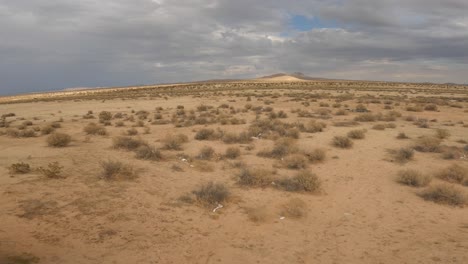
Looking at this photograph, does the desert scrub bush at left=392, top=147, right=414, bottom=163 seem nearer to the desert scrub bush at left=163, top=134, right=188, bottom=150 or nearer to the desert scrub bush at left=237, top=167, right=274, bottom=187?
the desert scrub bush at left=237, top=167, right=274, bottom=187

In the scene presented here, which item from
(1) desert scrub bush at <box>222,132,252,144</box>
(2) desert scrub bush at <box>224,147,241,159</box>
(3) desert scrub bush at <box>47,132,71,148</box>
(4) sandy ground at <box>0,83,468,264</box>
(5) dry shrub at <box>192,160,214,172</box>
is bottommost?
(4) sandy ground at <box>0,83,468,264</box>

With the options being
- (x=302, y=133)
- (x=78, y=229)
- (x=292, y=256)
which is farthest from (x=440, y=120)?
(x=78, y=229)

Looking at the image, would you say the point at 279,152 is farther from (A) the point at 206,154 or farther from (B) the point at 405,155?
(B) the point at 405,155

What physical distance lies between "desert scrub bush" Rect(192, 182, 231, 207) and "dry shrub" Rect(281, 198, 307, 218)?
1491 millimetres

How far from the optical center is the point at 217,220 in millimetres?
8383

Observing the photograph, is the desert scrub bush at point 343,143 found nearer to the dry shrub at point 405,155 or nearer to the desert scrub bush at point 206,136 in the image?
the dry shrub at point 405,155

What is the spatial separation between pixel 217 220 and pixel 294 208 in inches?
72.8

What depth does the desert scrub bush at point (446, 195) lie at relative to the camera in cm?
925

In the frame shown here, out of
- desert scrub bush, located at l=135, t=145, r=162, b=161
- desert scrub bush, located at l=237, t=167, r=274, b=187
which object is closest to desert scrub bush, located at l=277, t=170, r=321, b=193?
desert scrub bush, located at l=237, t=167, r=274, b=187

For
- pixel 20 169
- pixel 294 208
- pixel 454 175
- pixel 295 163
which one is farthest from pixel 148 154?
pixel 454 175

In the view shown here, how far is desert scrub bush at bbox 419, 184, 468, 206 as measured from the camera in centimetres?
925

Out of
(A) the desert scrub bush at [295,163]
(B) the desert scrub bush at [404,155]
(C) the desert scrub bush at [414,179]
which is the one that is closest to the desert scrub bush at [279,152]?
(A) the desert scrub bush at [295,163]

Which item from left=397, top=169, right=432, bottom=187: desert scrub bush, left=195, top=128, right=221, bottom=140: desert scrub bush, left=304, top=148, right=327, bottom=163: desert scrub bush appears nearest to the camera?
left=397, top=169, right=432, bottom=187: desert scrub bush

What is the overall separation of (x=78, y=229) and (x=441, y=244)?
718 cm
